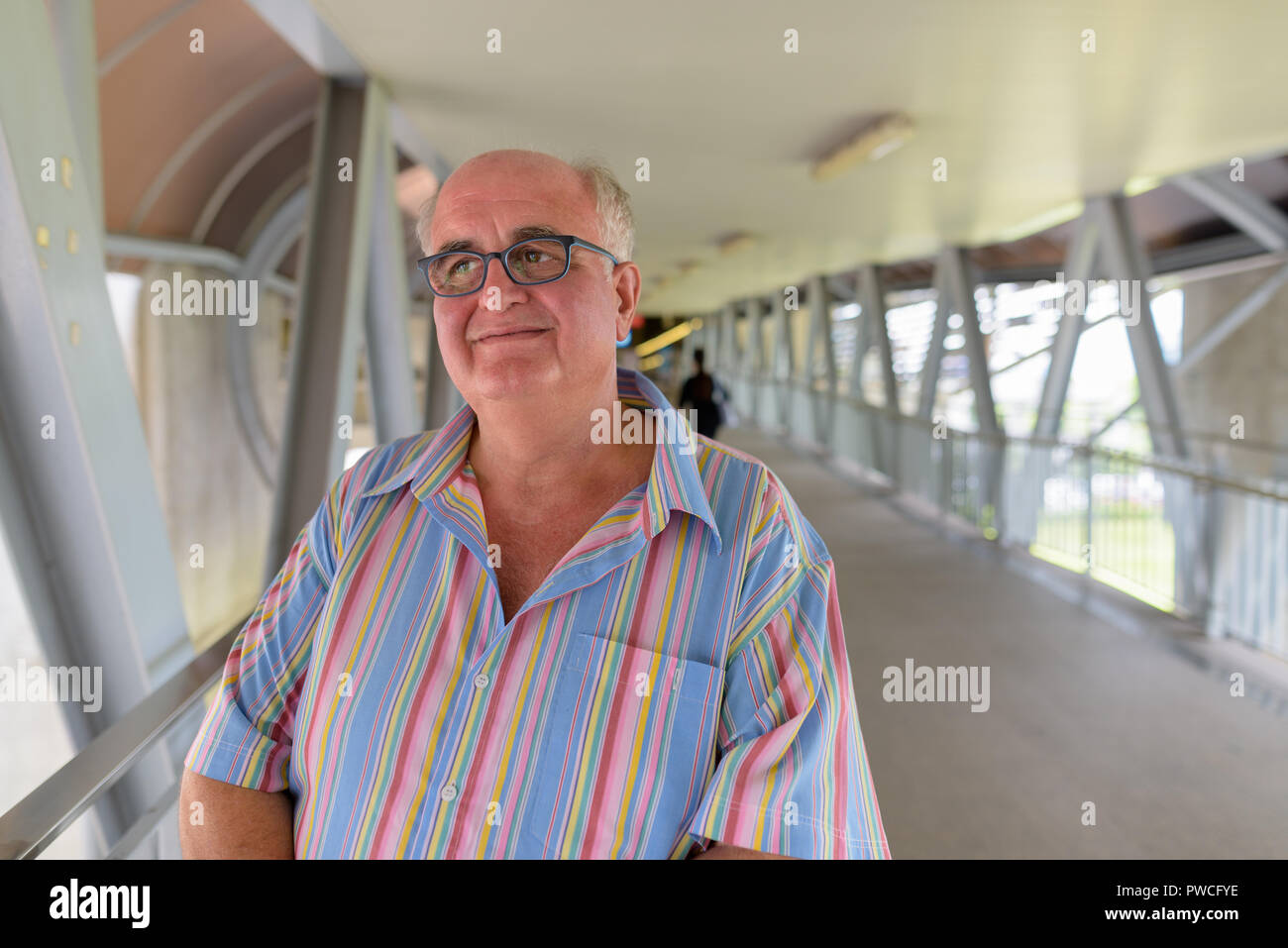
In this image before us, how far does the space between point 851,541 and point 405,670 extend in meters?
7.53

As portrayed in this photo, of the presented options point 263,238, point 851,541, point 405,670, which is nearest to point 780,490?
point 405,670

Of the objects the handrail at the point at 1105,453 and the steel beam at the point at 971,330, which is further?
the steel beam at the point at 971,330

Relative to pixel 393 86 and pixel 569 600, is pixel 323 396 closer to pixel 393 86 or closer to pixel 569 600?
pixel 393 86

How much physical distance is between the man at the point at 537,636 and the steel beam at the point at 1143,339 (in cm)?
754

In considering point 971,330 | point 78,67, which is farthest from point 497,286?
point 971,330

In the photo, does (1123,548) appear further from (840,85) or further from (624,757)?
(624,757)

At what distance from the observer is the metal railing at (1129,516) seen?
16.6 ft

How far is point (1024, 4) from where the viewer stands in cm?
361

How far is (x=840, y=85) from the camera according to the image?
15.5 ft

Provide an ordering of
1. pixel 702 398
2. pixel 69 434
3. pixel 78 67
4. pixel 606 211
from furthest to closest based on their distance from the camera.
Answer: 1. pixel 702 398
2. pixel 78 67
3. pixel 69 434
4. pixel 606 211
